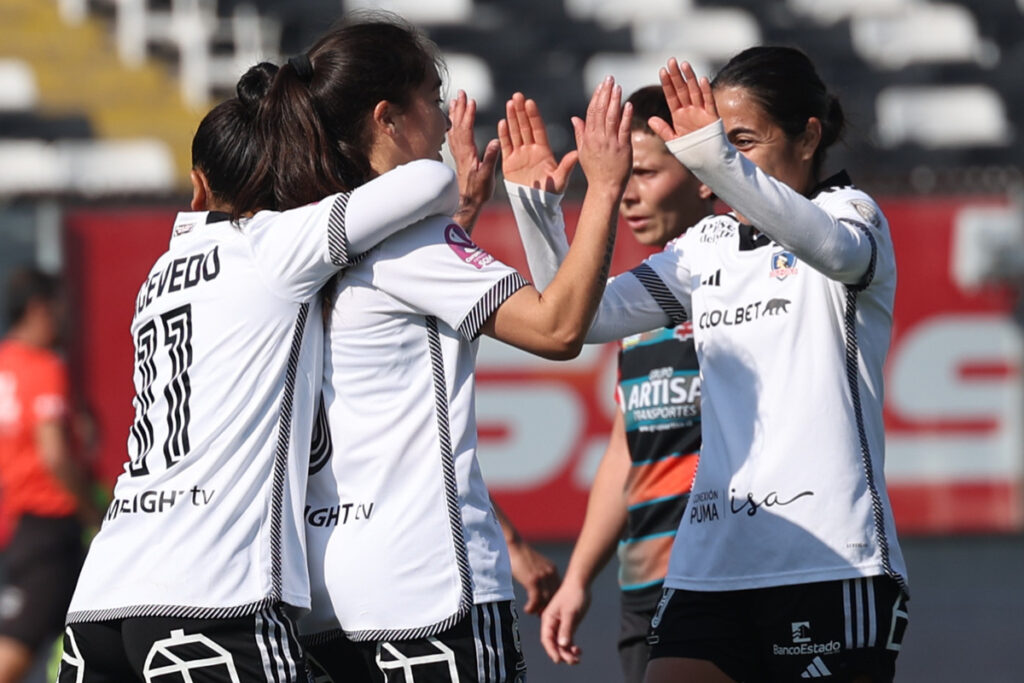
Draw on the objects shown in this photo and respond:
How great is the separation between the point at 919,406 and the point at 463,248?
6.89 m

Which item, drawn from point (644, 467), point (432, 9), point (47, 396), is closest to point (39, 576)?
point (47, 396)

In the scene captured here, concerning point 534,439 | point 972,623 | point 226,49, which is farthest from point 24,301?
point 226,49

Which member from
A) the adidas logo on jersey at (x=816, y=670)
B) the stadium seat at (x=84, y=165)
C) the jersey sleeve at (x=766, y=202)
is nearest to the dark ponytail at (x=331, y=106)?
the jersey sleeve at (x=766, y=202)

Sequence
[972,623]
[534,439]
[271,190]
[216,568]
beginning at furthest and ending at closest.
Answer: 1. [534,439]
2. [972,623]
3. [271,190]
4. [216,568]

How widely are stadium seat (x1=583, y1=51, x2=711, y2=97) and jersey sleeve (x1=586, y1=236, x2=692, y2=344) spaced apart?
8.45 metres

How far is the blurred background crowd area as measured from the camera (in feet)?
28.3

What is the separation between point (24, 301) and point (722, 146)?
13.2 ft

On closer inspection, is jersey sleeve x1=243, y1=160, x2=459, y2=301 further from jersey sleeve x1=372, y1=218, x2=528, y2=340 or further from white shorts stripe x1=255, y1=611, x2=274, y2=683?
white shorts stripe x1=255, y1=611, x2=274, y2=683

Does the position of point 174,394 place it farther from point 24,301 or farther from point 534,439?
point 534,439

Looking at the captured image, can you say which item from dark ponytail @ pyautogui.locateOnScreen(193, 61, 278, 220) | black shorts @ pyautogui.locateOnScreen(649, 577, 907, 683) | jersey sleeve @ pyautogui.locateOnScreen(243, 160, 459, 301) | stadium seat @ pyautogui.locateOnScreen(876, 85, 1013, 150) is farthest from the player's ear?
stadium seat @ pyautogui.locateOnScreen(876, 85, 1013, 150)

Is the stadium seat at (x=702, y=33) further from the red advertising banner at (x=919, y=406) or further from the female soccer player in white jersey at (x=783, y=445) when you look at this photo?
the female soccer player in white jersey at (x=783, y=445)

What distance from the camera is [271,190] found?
8.45 feet

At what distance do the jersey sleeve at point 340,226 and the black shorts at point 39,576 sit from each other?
3654 mm

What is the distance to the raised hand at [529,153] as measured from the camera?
9.73ft
